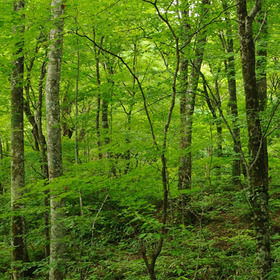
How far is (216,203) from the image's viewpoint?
8164mm

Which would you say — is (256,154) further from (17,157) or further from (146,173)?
(17,157)

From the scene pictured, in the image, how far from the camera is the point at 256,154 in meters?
3.38

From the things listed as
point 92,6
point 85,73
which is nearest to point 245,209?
point 92,6

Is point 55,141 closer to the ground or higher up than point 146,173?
higher up

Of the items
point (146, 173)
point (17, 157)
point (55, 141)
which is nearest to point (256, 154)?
point (146, 173)

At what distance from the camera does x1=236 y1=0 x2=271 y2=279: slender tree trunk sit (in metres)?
3.31

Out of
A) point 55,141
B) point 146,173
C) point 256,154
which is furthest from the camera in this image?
point 55,141

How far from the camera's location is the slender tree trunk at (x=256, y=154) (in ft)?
10.9

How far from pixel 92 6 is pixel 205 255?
540cm

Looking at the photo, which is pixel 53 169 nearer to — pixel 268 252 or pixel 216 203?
pixel 268 252

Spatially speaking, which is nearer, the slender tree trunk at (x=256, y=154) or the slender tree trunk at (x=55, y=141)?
the slender tree trunk at (x=256, y=154)

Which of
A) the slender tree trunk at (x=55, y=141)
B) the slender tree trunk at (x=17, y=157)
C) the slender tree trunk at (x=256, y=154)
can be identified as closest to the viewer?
the slender tree trunk at (x=256, y=154)

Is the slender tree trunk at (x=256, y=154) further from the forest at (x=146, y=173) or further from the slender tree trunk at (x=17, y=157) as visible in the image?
the slender tree trunk at (x=17, y=157)

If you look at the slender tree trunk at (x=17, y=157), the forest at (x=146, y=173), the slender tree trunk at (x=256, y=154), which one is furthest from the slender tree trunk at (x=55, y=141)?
the slender tree trunk at (x=256, y=154)
